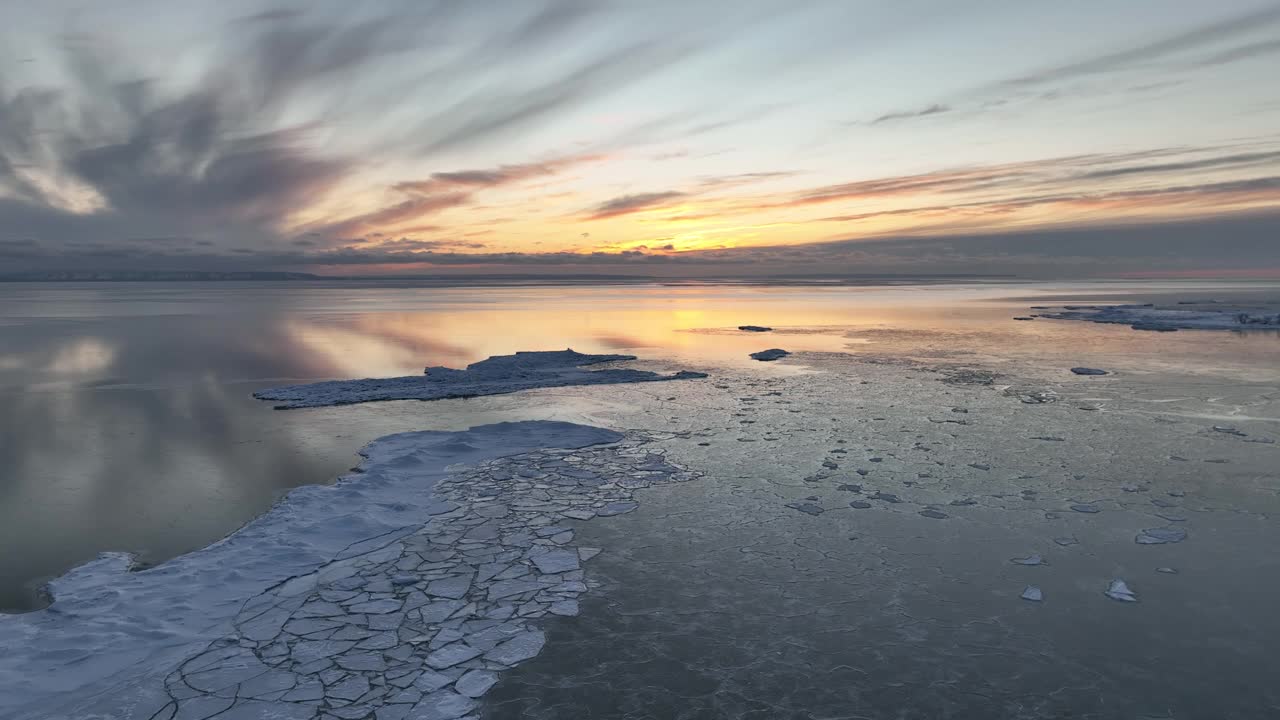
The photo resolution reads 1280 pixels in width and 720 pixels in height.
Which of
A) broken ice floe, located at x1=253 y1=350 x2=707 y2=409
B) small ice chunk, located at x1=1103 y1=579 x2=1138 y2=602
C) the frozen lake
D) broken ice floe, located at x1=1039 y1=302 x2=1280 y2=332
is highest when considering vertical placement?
broken ice floe, located at x1=253 y1=350 x2=707 y2=409

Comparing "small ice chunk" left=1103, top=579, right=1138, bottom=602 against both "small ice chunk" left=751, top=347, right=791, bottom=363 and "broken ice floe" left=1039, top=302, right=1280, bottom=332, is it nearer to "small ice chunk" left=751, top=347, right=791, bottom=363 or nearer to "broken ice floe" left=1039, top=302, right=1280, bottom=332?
"small ice chunk" left=751, top=347, right=791, bottom=363

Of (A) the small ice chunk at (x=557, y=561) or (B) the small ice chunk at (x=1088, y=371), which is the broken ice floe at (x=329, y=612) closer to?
(A) the small ice chunk at (x=557, y=561)

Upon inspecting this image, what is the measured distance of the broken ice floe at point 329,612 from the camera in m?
4.88

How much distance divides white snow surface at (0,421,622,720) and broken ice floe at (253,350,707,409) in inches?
243

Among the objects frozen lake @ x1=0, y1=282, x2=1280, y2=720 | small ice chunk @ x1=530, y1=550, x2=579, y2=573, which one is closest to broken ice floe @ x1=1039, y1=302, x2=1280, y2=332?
frozen lake @ x1=0, y1=282, x2=1280, y2=720

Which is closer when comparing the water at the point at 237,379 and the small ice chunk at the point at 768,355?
the water at the point at 237,379

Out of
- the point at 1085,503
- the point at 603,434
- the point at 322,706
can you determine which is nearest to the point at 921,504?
the point at 1085,503

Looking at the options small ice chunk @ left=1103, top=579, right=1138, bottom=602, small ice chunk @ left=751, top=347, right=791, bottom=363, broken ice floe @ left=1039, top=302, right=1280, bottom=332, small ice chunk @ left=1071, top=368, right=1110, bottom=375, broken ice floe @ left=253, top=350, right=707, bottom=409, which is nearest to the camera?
small ice chunk @ left=1103, top=579, right=1138, bottom=602

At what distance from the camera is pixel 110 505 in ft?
28.7

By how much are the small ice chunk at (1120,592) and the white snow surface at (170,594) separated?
284 inches

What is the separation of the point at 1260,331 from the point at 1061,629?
1246 inches

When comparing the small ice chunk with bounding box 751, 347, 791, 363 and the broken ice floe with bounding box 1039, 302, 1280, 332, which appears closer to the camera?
the small ice chunk with bounding box 751, 347, 791, 363

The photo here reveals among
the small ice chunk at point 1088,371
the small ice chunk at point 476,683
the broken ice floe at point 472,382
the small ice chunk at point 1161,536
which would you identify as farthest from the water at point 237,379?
the small ice chunk at point 1161,536

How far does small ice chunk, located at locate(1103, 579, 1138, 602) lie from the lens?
606cm
